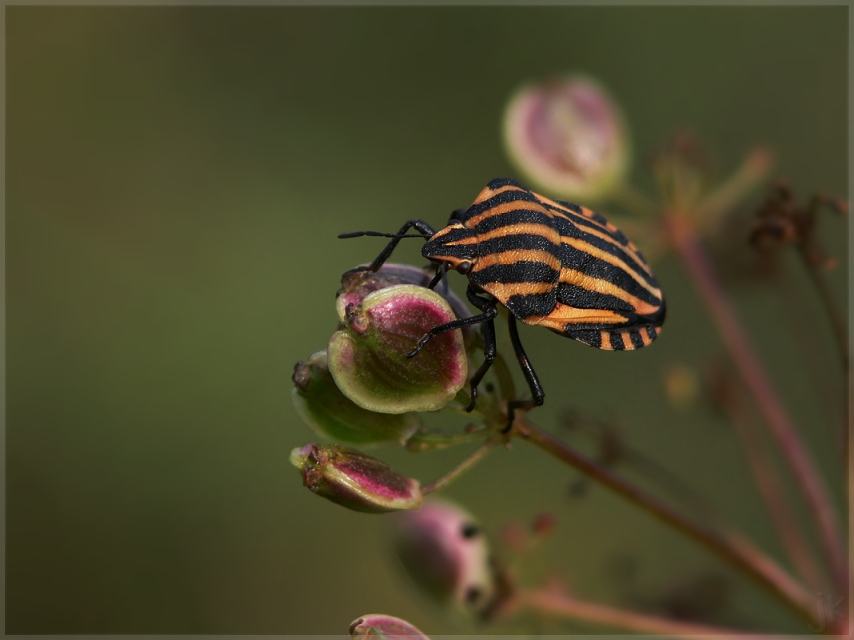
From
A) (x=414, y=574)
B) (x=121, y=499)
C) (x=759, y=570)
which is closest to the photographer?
(x=759, y=570)

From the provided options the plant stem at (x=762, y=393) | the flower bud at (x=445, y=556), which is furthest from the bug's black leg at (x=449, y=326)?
the plant stem at (x=762, y=393)

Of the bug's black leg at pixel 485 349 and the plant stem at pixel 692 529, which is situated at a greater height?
the bug's black leg at pixel 485 349

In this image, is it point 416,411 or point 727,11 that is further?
point 727,11

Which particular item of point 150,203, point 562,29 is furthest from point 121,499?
point 562,29

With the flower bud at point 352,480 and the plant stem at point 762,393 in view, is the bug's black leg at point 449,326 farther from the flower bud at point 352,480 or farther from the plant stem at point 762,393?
the plant stem at point 762,393

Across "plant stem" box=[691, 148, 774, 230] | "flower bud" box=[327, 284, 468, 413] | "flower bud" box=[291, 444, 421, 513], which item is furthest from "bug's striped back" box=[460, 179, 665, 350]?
"plant stem" box=[691, 148, 774, 230]

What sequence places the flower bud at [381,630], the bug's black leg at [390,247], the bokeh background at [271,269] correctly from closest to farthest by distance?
the flower bud at [381,630], the bug's black leg at [390,247], the bokeh background at [271,269]

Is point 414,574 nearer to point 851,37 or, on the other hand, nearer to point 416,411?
point 416,411
